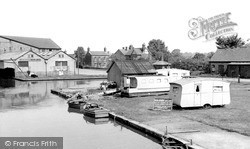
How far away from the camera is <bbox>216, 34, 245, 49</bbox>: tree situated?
260 ft

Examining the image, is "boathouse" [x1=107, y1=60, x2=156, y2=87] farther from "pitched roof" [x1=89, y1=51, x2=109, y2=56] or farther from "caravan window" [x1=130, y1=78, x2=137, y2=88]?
"pitched roof" [x1=89, y1=51, x2=109, y2=56]

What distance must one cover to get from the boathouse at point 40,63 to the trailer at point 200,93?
54.9 metres

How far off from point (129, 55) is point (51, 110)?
3187 inches

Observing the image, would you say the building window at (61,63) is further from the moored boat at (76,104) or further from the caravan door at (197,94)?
the caravan door at (197,94)

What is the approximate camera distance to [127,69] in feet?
125

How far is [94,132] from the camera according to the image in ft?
64.8

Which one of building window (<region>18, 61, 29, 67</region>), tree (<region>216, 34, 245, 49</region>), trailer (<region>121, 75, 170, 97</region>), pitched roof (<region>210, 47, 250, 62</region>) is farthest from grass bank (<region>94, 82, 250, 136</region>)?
tree (<region>216, 34, 245, 49</region>)

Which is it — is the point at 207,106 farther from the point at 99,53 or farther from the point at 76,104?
the point at 99,53

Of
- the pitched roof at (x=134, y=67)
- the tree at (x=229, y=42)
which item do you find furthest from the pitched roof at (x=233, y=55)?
the pitched roof at (x=134, y=67)

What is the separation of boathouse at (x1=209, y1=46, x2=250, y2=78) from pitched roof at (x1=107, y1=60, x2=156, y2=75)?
22.6 metres

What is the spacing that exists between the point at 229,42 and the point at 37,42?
67620 mm

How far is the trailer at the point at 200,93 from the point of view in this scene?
23375mm

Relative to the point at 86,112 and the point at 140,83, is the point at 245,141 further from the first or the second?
the point at 140,83

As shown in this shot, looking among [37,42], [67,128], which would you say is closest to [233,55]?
[67,128]
